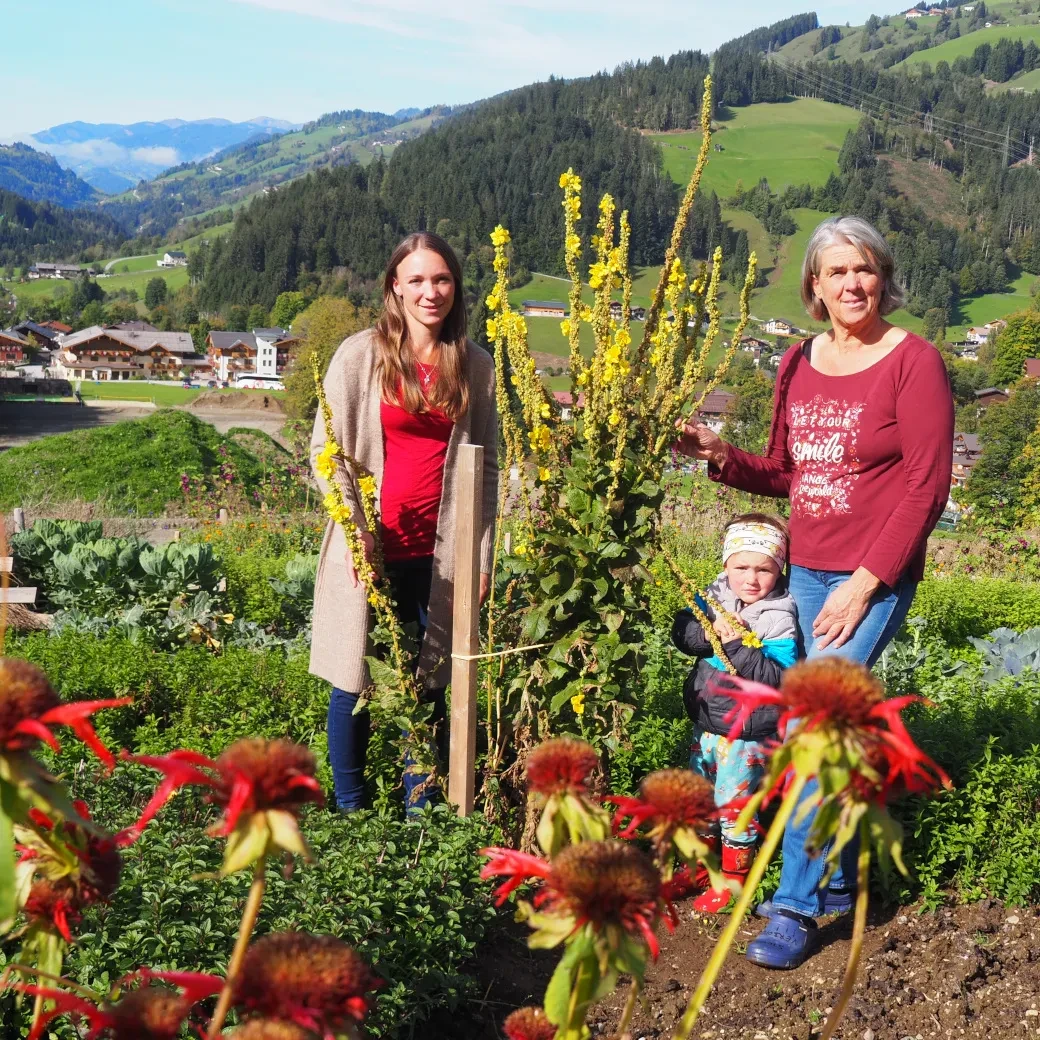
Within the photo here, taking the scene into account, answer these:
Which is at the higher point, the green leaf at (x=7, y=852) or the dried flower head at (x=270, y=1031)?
the green leaf at (x=7, y=852)

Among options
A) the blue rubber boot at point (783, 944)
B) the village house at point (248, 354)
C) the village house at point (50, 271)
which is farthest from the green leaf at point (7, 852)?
the village house at point (50, 271)

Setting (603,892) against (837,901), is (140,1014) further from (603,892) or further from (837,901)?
(837,901)

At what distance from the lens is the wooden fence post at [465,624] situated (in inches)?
130

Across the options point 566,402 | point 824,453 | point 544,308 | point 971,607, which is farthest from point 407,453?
point 544,308

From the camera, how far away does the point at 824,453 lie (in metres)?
3.01

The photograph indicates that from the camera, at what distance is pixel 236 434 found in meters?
22.7

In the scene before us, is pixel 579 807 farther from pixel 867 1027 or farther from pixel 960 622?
pixel 960 622

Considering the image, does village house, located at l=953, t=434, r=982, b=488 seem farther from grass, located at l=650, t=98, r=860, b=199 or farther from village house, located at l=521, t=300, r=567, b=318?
grass, located at l=650, t=98, r=860, b=199

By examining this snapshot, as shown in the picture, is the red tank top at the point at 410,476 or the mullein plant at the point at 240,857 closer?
the mullein plant at the point at 240,857

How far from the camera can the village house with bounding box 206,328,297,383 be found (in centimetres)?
9262

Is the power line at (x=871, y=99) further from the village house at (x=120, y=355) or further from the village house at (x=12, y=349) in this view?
the village house at (x=12, y=349)

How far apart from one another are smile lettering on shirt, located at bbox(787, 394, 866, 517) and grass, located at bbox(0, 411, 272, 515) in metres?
12.9

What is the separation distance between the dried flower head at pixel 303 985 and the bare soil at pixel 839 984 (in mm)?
2150

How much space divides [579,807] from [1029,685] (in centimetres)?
438
